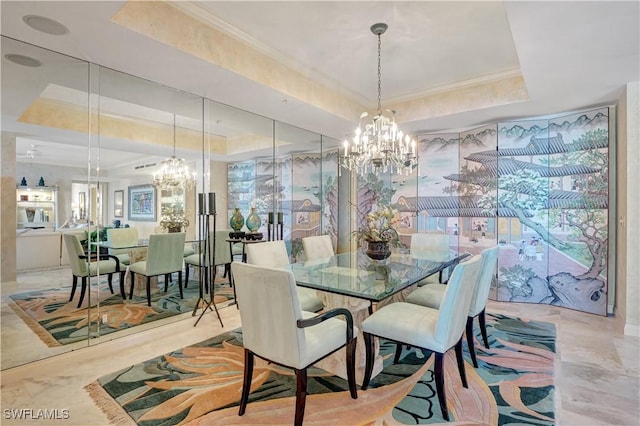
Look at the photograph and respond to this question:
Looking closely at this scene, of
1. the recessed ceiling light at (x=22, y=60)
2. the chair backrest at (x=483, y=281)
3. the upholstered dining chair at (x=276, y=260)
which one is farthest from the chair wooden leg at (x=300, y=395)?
the recessed ceiling light at (x=22, y=60)

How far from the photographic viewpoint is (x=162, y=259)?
354 centimetres

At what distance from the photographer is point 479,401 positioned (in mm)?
2068

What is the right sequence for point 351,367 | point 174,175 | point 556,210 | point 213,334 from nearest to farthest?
point 351,367 < point 213,334 < point 174,175 < point 556,210

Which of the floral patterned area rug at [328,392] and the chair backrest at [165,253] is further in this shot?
the chair backrest at [165,253]

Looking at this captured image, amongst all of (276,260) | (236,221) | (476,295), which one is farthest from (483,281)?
(236,221)

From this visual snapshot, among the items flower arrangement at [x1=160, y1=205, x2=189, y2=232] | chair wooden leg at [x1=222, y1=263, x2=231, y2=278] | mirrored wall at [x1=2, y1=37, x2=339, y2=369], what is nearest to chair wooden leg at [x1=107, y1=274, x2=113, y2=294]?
mirrored wall at [x1=2, y1=37, x2=339, y2=369]

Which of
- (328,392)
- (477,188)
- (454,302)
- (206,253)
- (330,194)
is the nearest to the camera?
(454,302)

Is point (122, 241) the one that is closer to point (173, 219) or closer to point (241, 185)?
point (173, 219)

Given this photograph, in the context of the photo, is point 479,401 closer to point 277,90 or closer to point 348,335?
point 348,335

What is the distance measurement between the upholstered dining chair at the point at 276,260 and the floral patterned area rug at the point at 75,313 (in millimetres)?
1342

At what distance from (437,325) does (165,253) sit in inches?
117

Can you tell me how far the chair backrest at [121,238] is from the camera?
3.06 metres

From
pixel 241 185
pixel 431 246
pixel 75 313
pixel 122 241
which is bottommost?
pixel 75 313

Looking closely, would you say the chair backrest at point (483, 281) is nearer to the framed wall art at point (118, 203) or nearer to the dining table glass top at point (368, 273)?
the dining table glass top at point (368, 273)
